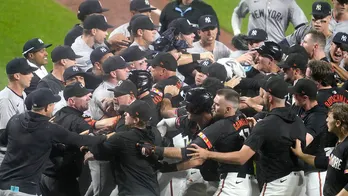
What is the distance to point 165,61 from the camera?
10.2m

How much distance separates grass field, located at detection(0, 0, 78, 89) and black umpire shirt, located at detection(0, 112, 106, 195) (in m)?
6.80

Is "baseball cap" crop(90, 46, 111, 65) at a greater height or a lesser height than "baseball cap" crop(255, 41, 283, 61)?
lesser

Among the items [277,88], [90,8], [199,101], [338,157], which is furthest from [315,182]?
[90,8]

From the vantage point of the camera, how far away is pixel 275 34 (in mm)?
12523

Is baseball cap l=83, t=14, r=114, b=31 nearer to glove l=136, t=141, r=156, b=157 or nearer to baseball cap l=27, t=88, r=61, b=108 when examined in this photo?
baseball cap l=27, t=88, r=61, b=108

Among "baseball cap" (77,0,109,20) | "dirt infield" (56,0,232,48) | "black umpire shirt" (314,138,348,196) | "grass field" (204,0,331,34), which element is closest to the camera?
"black umpire shirt" (314,138,348,196)

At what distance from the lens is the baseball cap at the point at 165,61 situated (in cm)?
1016

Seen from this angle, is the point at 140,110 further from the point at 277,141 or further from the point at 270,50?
the point at 270,50

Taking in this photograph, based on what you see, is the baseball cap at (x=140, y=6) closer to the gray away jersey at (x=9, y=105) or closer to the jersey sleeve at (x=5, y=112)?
the gray away jersey at (x=9, y=105)

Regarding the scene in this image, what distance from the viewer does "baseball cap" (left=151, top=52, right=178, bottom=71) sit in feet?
33.3

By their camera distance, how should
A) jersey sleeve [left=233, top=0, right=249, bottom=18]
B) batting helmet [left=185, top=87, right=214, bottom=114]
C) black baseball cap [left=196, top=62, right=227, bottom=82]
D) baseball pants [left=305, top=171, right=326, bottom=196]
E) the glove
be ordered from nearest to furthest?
the glove, batting helmet [left=185, top=87, right=214, bottom=114], baseball pants [left=305, top=171, right=326, bottom=196], black baseball cap [left=196, top=62, right=227, bottom=82], jersey sleeve [left=233, top=0, right=249, bottom=18]

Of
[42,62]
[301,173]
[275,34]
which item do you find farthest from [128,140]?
[275,34]

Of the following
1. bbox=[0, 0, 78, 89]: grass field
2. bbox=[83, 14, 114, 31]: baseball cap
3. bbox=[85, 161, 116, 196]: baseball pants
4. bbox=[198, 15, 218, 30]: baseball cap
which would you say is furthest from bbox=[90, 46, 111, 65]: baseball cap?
bbox=[0, 0, 78, 89]: grass field

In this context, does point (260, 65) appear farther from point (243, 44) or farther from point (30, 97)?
point (30, 97)
